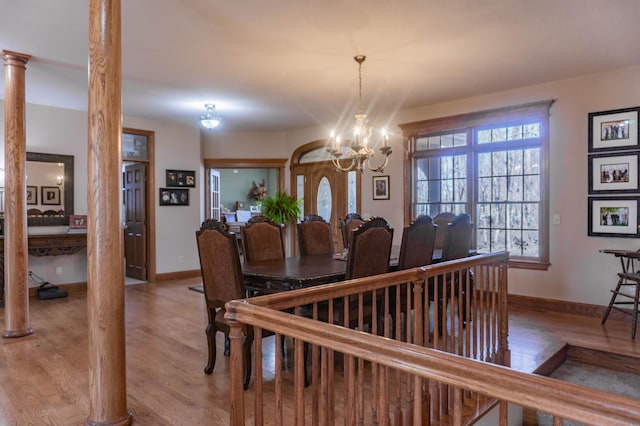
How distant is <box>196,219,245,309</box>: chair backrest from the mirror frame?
4064 millimetres

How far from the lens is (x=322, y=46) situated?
3.77 metres

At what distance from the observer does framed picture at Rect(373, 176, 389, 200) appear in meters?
6.60

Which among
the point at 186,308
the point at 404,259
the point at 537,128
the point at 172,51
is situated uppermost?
the point at 172,51

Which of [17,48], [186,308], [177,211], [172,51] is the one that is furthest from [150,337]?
[177,211]

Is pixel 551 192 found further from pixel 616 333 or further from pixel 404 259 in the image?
pixel 404 259

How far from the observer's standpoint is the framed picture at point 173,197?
7.13 meters

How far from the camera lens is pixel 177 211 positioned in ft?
24.1

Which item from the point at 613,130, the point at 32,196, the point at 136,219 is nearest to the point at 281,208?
the point at 136,219

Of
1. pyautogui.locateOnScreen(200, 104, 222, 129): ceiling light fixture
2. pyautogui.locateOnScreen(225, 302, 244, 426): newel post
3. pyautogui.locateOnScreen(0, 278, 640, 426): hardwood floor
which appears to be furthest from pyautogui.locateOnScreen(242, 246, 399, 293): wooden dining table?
pyautogui.locateOnScreen(200, 104, 222, 129): ceiling light fixture

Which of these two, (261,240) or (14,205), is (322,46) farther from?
(14,205)

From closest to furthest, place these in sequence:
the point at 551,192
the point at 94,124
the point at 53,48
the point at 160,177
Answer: the point at 94,124, the point at 53,48, the point at 551,192, the point at 160,177

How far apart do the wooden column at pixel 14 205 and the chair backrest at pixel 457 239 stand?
397cm

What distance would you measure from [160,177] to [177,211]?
2.15 ft

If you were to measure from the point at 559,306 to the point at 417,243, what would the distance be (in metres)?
2.67
